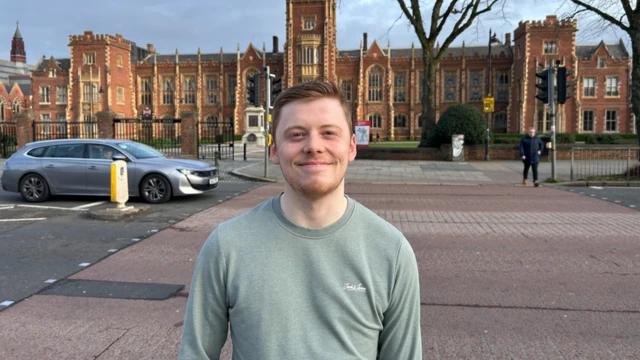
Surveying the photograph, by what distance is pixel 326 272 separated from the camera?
1.66 meters

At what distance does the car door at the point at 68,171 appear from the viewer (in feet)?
39.1

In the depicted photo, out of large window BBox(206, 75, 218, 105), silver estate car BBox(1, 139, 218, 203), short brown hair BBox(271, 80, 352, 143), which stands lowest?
silver estate car BBox(1, 139, 218, 203)

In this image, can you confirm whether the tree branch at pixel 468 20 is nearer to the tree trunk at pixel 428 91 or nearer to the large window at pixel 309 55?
the tree trunk at pixel 428 91

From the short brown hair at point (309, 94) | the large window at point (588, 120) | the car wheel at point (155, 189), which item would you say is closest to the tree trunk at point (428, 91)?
the car wheel at point (155, 189)

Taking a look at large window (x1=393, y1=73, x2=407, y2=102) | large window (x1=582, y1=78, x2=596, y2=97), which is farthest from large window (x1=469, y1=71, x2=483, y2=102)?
large window (x1=582, y1=78, x2=596, y2=97)

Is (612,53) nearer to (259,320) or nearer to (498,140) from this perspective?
(498,140)

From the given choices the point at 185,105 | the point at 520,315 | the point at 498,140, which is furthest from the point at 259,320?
the point at 185,105

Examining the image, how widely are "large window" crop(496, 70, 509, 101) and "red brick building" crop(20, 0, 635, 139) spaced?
0.12 metres

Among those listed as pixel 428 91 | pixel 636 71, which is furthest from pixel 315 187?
pixel 428 91

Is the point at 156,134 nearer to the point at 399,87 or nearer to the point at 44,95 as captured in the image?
the point at 44,95

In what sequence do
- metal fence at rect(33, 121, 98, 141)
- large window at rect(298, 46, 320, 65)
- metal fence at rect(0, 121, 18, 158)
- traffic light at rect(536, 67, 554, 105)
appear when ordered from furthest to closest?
large window at rect(298, 46, 320, 65) < metal fence at rect(0, 121, 18, 158) < metal fence at rect(33, 121, 98, 141) < traffic light at rect(536, 67, 554, 105)

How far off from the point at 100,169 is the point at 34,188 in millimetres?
1668

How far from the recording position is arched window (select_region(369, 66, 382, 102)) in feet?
217

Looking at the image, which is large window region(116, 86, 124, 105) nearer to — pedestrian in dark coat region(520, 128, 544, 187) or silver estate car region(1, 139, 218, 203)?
silver estate car region(1, 139, 218, 203)
